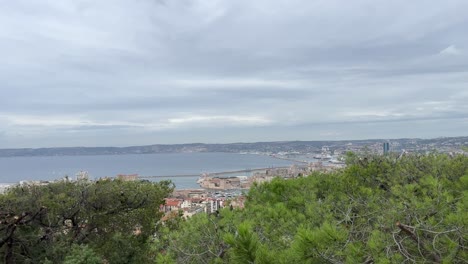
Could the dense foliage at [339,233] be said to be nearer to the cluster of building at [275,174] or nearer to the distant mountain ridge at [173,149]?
the cluster of building at [275,174]

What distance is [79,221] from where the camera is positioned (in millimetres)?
8430

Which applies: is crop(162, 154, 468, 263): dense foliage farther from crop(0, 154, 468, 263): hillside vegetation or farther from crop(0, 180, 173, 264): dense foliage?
crop(0, 180, 173, 264): dense foliage

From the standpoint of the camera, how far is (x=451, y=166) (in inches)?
245

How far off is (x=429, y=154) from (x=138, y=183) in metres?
6.24

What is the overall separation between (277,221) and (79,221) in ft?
19.3

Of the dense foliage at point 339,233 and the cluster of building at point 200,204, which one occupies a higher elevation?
the dense foliage at point 339,233

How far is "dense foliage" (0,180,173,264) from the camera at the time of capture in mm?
7605

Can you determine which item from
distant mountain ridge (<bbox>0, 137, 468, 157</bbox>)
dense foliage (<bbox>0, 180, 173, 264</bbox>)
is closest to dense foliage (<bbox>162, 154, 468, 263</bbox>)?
dense foliage (<bbox>0, 180, 173, 264</bbox>)

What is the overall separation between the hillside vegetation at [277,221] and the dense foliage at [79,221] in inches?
0.8

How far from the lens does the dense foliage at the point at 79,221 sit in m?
7.61

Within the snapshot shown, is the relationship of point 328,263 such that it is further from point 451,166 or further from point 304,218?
point 451,166

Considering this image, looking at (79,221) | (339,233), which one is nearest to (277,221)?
(339,233)

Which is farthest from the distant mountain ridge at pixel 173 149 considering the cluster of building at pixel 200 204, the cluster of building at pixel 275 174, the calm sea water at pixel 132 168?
the cluster of building at pixel 200 204

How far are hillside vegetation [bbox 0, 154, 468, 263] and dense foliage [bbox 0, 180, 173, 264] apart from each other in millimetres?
20
